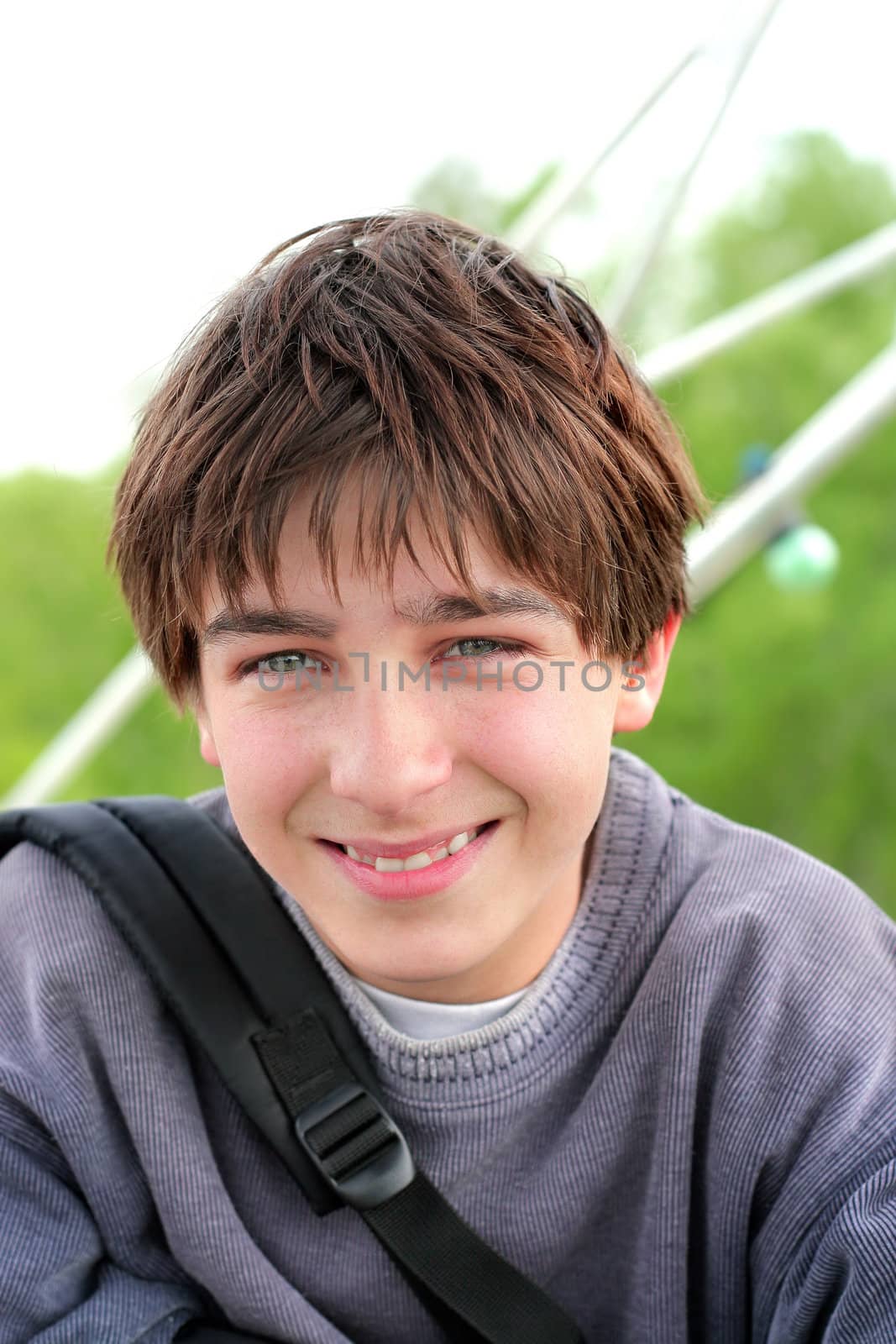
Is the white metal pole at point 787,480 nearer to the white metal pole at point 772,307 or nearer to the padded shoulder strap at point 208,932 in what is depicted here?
the white metal pole at point 772,307

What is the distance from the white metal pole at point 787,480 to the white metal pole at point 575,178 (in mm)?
360

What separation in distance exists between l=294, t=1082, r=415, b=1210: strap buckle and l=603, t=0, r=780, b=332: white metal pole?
0.79 meters

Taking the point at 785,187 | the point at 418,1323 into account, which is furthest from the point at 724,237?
the point at 418,1323

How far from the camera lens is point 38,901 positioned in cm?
98

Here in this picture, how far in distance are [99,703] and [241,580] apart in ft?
2.77

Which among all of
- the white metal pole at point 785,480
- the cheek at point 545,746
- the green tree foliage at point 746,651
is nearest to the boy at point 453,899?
the cheek at point 545,746

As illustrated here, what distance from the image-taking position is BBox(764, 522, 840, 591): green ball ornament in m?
1.26

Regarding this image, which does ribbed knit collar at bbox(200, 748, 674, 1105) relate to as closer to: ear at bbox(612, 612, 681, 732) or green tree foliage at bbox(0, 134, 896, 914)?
ear at bbox(612, 612, 681, 732)

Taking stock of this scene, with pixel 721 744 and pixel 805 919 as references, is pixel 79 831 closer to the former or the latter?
pixel 805 919

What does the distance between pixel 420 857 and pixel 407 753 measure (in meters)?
0.11

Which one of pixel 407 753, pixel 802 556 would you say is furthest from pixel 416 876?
pixel 802 556

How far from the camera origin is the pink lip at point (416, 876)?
2.82 ft

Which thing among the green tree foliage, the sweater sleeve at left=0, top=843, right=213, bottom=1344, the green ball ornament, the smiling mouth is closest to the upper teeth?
the smiling mouth

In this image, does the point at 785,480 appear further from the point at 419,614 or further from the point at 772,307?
the point at 419,614
